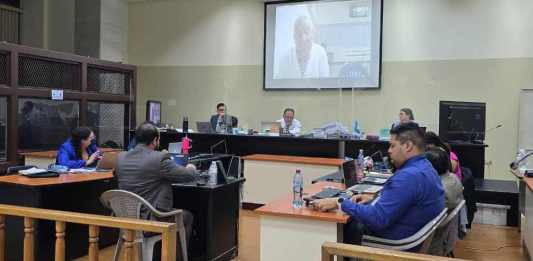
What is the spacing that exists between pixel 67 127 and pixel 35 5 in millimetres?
4115

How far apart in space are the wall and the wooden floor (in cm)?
250

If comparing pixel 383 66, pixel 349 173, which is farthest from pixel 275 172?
pixel 383 66

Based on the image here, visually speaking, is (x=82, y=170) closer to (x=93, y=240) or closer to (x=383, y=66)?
(x=93, y=240)

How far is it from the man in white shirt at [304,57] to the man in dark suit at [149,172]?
5.58 m

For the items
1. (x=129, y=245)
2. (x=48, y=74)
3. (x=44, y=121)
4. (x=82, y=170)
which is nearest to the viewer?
(x=129, y=245)

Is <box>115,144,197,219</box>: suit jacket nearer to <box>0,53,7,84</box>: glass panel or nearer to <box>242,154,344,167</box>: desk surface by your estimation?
<box>242,154,344,167</box>: desk surface

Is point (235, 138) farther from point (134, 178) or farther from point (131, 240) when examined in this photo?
point (131, 240)

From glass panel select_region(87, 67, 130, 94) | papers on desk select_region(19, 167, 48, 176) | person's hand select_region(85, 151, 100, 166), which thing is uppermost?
glass panel select_region(87, 67, 130, 94)

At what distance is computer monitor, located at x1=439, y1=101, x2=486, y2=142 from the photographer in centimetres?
588

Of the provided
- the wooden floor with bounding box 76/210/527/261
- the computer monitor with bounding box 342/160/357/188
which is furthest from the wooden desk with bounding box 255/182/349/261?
the wooden floor with bounding box 76/210/527/261

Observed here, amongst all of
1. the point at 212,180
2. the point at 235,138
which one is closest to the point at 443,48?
the point at 235,138

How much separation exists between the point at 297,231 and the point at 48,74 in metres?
4.84

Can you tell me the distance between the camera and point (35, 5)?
949cm

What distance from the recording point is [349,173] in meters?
3.81
